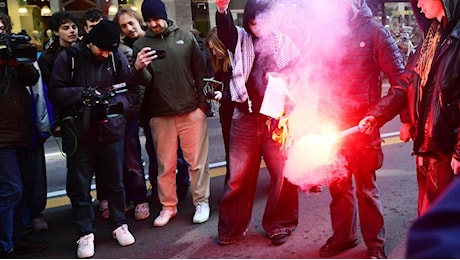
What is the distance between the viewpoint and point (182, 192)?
4922 mm

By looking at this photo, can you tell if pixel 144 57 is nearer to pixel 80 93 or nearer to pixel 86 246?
Answer: pixel 80 93

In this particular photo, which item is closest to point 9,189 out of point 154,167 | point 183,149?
point 183,149

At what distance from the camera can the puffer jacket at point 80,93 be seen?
3.61 m

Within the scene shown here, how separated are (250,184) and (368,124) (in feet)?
3.74

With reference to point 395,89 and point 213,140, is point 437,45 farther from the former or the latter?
point 213,140

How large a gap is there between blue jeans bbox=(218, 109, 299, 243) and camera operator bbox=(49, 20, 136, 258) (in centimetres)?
89

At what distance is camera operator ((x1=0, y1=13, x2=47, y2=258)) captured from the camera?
138 inches

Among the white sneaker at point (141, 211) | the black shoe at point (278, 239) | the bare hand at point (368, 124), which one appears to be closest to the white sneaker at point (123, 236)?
the white sneaker at point (141, 211)

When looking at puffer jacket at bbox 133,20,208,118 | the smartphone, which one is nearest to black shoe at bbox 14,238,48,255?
puffer jacket at bbox 133,20,208,118

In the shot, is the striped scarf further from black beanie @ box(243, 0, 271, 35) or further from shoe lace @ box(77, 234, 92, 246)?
shoe lace @ box(77, 234, 92, 246)

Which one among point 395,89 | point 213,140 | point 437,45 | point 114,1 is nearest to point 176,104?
point 395,89

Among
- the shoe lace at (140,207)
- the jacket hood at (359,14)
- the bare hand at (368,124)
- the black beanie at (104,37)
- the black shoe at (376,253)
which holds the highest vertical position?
the jacket hood at (359,14)

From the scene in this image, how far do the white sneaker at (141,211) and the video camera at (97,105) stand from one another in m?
1.15

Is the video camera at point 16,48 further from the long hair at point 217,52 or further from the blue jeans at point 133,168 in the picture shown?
the long hair at point 217,52
